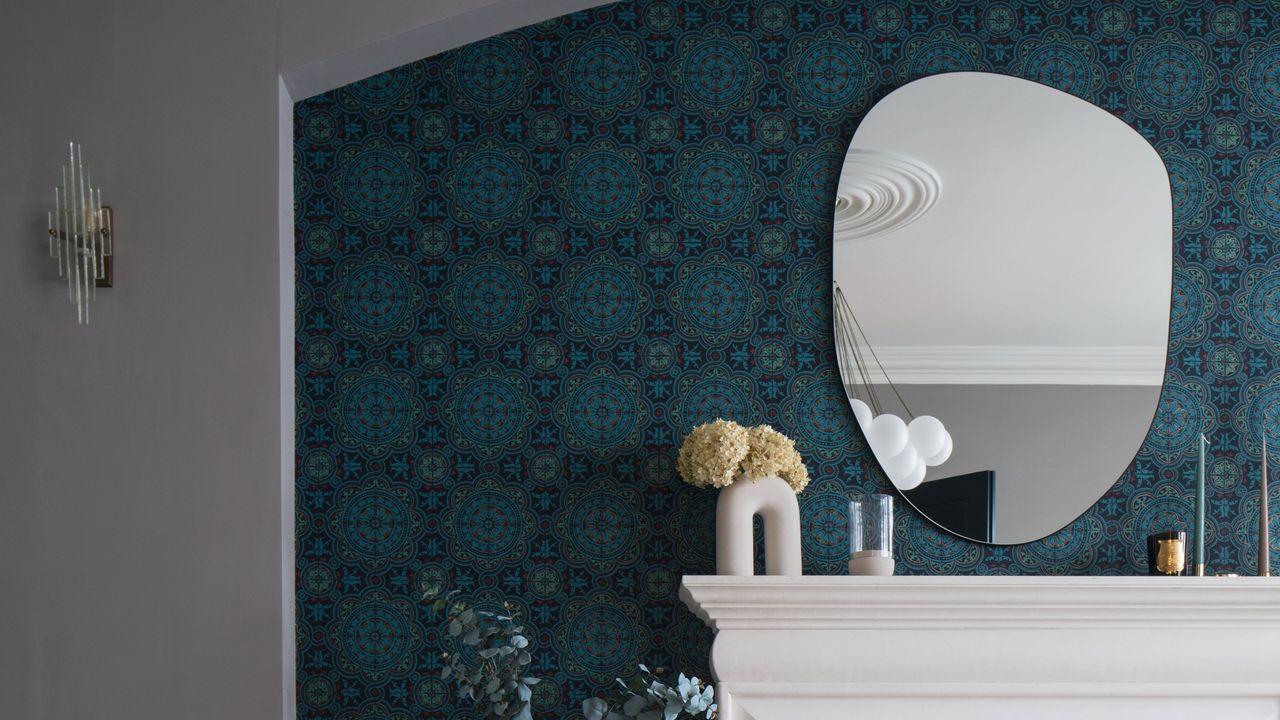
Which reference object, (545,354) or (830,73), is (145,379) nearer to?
(545,354)

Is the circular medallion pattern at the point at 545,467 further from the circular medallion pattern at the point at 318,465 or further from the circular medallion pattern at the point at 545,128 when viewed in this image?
the circular medallion pattern at the point at 545,128

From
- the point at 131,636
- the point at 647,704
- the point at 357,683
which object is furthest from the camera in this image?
the point at 357,683

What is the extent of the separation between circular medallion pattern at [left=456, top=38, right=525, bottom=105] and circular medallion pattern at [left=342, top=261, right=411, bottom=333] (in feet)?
1.70

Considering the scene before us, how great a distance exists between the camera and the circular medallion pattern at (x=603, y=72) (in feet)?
10.0

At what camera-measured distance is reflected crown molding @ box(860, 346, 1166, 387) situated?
9.66 feet

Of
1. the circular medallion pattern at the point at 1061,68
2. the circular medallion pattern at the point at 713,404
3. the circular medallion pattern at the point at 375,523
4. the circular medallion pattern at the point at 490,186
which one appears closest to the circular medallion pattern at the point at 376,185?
the circular medallion pattern at the point at 490,186

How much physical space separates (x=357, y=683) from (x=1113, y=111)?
2.44m

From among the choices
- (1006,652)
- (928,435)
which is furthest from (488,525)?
(1006,652)

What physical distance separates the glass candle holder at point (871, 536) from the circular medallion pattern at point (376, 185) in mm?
1398

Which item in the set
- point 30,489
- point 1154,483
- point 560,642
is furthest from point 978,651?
point 30,489

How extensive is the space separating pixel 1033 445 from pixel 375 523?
167 centimetres

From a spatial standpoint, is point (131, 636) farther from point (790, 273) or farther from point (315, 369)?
point (790, 273)

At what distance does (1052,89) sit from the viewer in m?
3.04

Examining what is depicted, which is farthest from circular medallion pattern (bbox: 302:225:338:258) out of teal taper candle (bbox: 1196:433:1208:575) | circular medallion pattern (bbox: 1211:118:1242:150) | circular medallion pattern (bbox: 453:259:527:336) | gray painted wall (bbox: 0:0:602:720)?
circular medallion pattern (bbox: 1211:118:1242:150)
